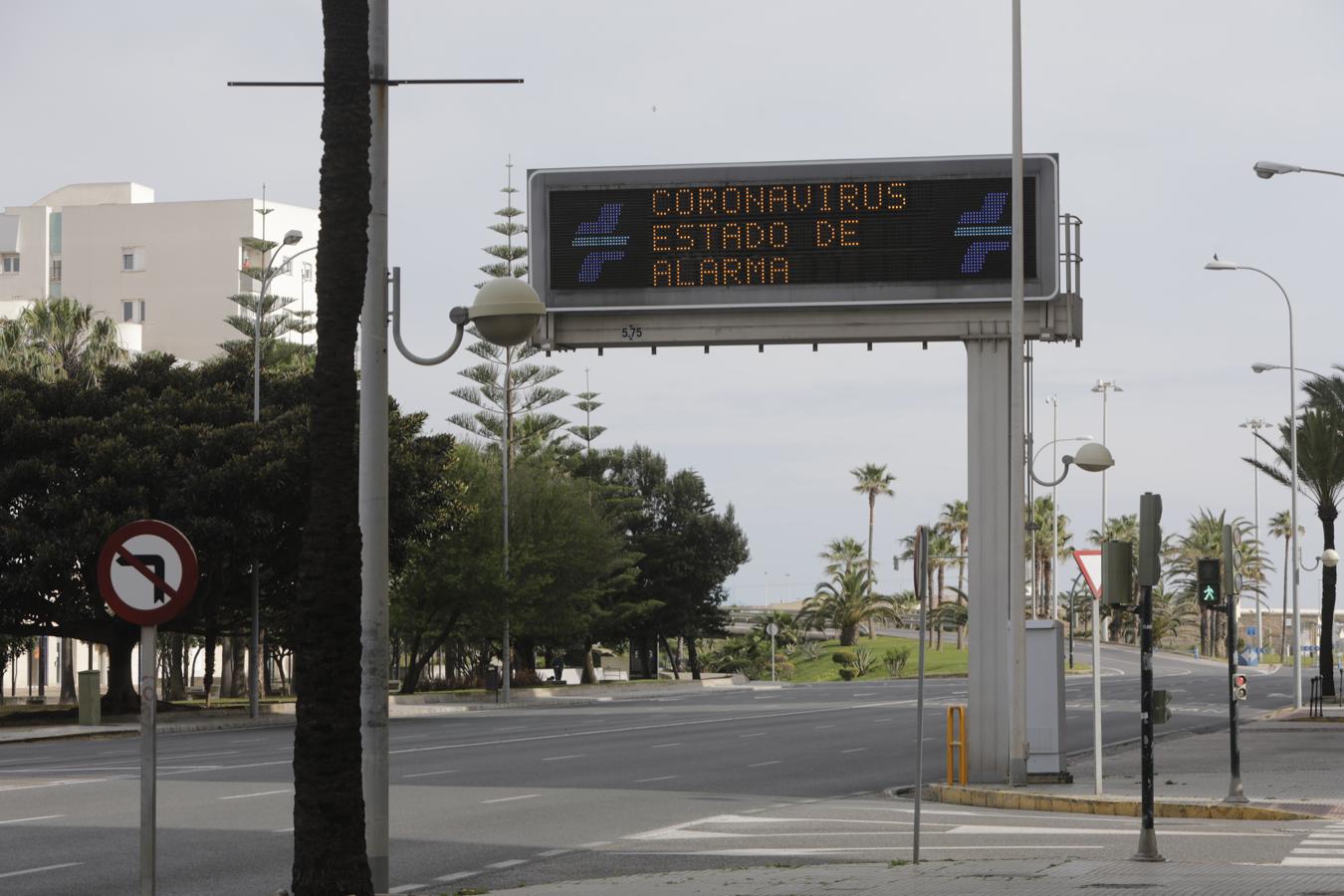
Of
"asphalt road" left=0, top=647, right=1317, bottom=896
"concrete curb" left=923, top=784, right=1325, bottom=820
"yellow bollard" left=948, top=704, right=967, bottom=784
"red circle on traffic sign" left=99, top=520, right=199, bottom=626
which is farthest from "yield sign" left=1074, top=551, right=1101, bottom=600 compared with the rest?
"red circle on traffic sign" left=99, top=520, right=199, bottom=626

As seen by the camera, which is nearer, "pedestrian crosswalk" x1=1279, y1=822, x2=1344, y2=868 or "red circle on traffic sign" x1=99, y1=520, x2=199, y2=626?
"red circle on traffic sign" x1=99, y1=520, x2=199, y2=626

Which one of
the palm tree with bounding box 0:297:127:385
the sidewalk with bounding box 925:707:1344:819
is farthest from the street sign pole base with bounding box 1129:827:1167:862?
the palm tree with bounding box 0:297:127:385

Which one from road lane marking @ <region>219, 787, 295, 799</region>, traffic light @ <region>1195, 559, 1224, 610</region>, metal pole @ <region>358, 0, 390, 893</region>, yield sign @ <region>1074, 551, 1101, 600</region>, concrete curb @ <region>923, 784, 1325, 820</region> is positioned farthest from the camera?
traffic light @ <region>1195, 559, 1224, 610</region>

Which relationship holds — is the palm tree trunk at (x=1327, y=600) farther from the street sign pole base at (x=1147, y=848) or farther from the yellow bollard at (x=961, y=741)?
the street sign pole base at (x=1147, y=848)

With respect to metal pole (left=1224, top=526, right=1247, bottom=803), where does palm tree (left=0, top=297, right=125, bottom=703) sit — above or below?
above

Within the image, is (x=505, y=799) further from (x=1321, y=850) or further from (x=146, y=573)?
(x=146, y=573)

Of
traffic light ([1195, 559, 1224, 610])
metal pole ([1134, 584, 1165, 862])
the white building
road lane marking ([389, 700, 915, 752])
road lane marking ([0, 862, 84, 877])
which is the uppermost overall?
the white building

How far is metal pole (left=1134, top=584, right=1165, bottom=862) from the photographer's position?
13.7 m

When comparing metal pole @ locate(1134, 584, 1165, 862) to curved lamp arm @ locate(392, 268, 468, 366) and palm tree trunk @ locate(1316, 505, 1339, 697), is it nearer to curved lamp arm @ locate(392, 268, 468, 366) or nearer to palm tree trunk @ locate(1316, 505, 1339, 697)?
curved lamp arm @ locate(392, 268, 468, 366)

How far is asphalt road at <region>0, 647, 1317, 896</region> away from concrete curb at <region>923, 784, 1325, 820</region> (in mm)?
736

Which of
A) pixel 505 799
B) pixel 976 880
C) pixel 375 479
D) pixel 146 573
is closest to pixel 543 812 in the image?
pixel 505 799

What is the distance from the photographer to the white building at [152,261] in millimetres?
101000

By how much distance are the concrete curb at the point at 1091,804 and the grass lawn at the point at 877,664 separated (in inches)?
2800

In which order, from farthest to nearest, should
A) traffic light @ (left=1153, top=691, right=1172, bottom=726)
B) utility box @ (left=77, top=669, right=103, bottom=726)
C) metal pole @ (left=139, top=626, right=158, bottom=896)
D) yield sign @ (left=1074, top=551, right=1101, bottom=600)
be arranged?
utility box @ (left=77, top=669, right=103, bottom=726) → yield sign @ (left=1074, top=551, right=1101, bottom=600) → traffic light @ (left=1153, top=691, right=1172, bottom=726) → metal pole @ (left=139, top=626, right=158, bottom=896)
